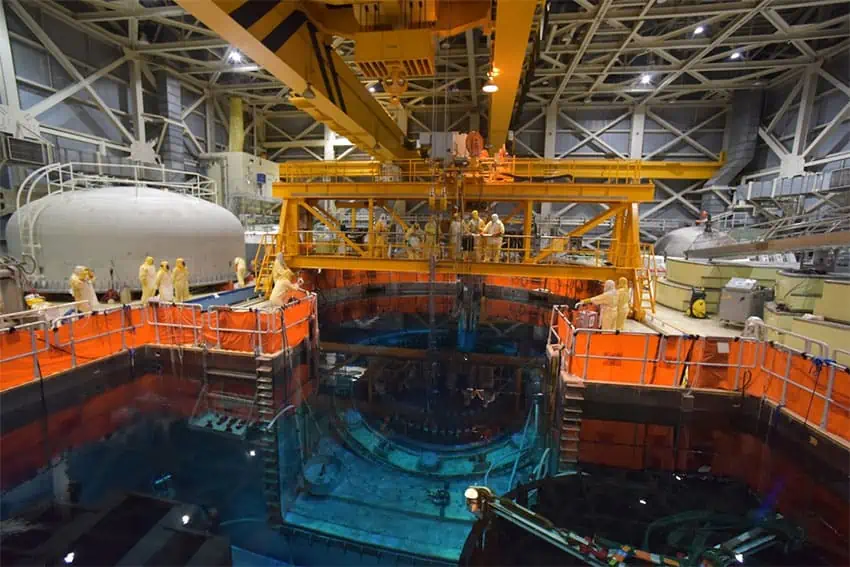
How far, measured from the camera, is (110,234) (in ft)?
40.4

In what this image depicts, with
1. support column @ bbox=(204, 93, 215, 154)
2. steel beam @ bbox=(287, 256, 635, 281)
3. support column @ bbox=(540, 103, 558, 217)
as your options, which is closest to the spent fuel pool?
steel beam @ bbox=(287, 256, 635, 281)

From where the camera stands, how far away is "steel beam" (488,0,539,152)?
5.95 meters

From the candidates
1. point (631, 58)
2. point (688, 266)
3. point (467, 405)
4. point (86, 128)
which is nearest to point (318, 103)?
point (467, 405)

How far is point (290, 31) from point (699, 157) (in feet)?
88.3

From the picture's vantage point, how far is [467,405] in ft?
27.9

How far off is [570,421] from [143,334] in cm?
936

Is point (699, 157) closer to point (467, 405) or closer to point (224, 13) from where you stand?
point (467, 405)

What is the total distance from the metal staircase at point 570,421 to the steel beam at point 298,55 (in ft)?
24.8

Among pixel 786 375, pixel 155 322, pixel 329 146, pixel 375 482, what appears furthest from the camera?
pixel 329 146

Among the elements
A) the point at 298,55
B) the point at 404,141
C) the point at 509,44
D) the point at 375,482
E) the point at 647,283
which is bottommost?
the point at 375,482

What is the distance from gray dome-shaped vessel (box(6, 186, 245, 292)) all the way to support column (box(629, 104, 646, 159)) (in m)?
25.0

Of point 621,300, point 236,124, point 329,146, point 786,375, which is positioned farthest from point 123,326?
point 329,146

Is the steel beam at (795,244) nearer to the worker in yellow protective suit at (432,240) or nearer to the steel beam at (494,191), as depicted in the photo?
the steel beam at (494,191)

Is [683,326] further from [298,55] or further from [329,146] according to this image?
[329,146]
